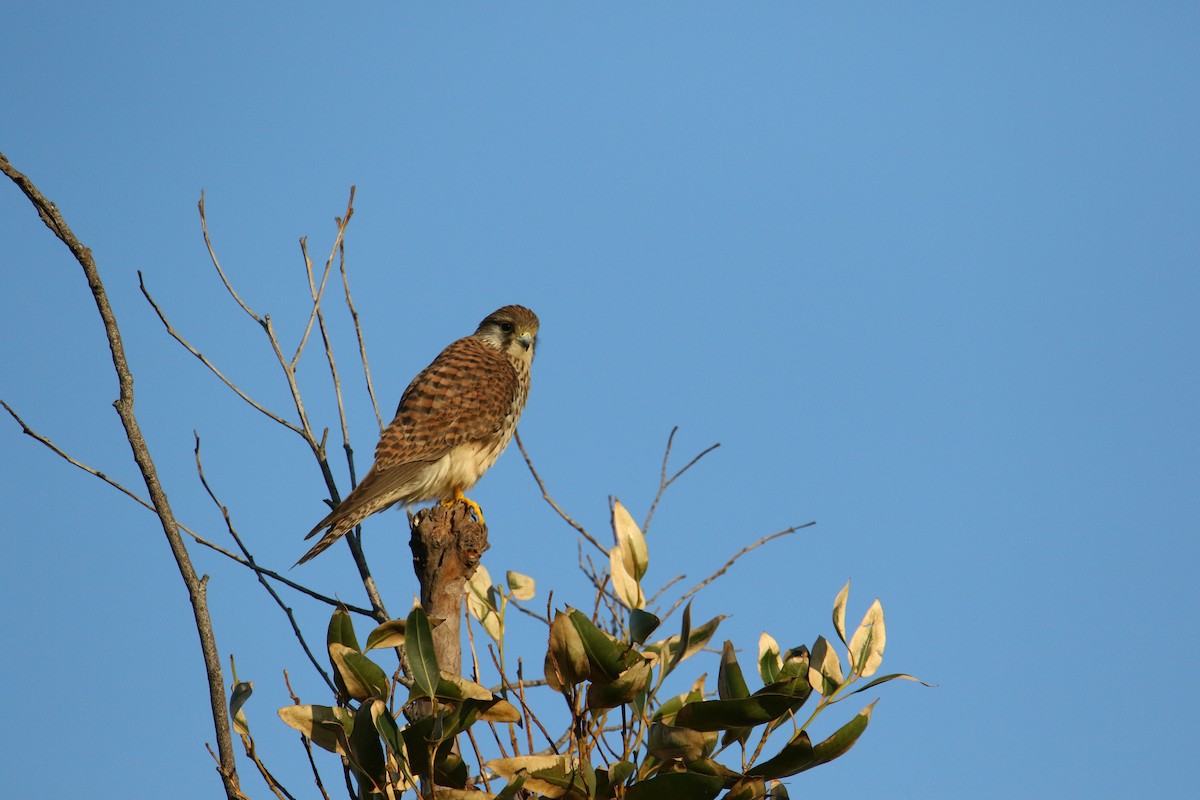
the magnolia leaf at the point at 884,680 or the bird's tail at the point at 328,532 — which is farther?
the bird's tail at the point at 328,532

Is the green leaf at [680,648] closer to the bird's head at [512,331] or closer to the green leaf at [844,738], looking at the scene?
the green leaf at [844,738]

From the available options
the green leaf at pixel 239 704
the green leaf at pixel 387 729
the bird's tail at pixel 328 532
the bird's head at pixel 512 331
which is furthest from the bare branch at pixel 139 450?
the bird's head at pixel 512 331

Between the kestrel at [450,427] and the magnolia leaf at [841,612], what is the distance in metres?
2.36

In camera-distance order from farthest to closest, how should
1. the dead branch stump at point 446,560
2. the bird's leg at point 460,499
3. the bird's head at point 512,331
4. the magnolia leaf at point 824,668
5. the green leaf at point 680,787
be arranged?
the bird's head at point 512,331
the bird's leg at point 460,499
the dead branch stump at point 446,560
the magnolia leaf at point 824,668
the green leaf at point 680,787

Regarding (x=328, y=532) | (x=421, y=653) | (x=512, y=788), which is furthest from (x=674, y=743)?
(x=328, y=532)

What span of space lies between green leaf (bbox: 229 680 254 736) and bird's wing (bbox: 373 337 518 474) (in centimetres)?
238

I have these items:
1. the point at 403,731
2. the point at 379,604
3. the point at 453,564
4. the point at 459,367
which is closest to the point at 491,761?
the point at 403,731

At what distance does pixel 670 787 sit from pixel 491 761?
22cm

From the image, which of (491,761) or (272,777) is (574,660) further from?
(272,777)

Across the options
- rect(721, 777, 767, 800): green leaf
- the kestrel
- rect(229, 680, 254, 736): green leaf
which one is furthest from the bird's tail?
rect(721, 777, 767, 800): green leaf

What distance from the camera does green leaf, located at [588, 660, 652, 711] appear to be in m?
1.36

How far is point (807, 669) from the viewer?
1366mm

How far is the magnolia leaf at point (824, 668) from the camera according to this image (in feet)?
4.55

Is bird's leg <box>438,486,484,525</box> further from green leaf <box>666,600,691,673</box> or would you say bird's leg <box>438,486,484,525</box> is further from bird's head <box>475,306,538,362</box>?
green leaf <box>666,600,691,673</box>
